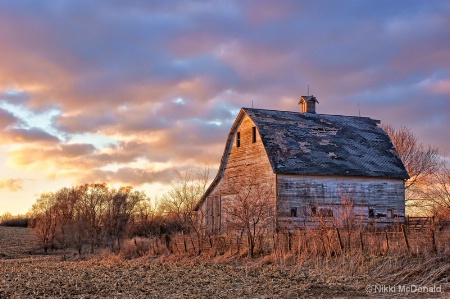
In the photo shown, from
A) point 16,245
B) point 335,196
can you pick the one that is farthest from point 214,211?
point 16,245

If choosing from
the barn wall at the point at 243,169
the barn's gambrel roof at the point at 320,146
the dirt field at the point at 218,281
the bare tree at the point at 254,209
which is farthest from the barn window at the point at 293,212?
the dirt field at the point at 218,281

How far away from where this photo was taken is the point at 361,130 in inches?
1396

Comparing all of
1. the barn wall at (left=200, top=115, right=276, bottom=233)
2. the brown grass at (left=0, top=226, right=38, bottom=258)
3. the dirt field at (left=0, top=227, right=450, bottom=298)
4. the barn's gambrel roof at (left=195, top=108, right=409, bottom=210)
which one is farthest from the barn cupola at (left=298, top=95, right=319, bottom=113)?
the brown grass at (left=0, top=226, right=38, bottom=258)

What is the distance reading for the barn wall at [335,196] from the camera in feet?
97.1

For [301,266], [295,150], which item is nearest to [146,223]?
[295,150]

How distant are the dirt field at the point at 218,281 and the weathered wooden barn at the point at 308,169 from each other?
25.7ft

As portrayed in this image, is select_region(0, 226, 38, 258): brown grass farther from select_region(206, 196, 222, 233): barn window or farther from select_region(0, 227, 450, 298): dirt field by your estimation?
select_region(0, 227, 450, 298): dirt field

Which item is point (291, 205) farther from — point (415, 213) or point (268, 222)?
point (415, 213)

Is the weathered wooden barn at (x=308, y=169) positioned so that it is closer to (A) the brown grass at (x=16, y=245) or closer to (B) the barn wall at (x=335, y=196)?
(B) the barn wall at (x=335, y=196)

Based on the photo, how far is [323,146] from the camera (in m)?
32.1

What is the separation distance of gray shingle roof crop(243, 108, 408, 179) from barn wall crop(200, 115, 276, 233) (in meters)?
0.73

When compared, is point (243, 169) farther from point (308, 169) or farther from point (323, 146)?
point (323, 146)

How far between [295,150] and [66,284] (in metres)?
16.4

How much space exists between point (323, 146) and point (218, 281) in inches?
633
